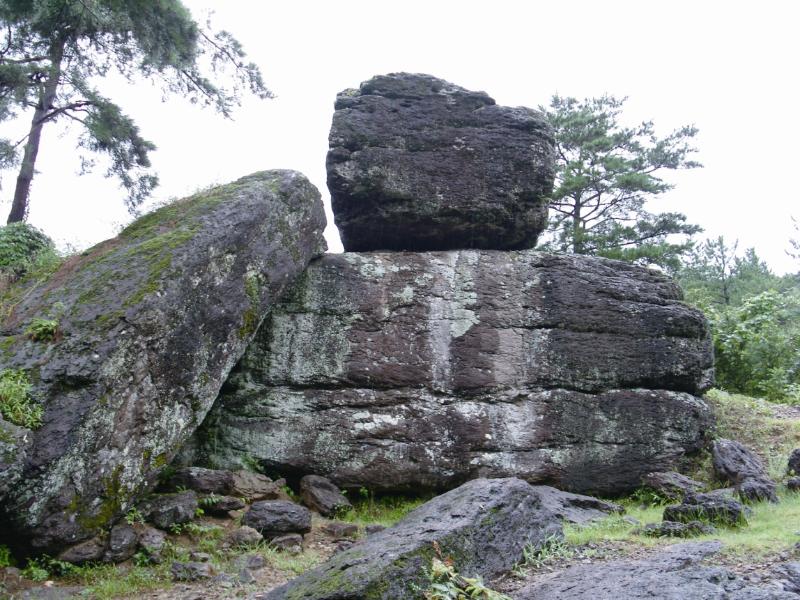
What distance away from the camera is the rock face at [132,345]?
234 inches

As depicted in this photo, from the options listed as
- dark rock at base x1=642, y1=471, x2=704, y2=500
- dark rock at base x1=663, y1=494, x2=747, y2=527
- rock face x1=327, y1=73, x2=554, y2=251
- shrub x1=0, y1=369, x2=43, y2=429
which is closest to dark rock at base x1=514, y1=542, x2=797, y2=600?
dark rock at base x1=663, y1=494, x2=747, y2=527

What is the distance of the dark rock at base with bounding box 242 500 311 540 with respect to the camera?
23.0ft

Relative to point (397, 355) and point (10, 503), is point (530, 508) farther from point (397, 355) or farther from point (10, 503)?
point (10, 503)

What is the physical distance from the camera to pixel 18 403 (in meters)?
5.93

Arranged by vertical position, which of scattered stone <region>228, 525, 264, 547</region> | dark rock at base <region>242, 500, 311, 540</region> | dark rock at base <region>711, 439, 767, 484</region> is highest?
dark rock at base <region>711, 439, 767, 484</region>

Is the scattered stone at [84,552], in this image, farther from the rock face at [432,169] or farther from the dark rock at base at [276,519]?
the rock face at [432,169]

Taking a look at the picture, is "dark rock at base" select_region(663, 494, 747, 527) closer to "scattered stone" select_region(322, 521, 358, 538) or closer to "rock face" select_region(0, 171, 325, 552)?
"scattered stone" select_region(322, 521, 358, 538)

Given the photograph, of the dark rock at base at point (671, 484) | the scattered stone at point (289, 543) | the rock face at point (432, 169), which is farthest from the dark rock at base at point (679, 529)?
the rock face at point (432, 169)

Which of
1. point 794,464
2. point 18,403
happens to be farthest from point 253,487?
point 794,464

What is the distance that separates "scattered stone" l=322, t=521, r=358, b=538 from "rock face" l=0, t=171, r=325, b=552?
180 centimetres

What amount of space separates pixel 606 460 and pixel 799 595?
5.04 metres

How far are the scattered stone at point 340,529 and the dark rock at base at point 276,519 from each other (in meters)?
0.29

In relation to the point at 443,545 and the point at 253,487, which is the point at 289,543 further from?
the point at 443,545

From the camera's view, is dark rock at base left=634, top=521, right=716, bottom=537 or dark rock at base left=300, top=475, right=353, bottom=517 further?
dark rock at base left=300, top=475, right=353, bottom=517
